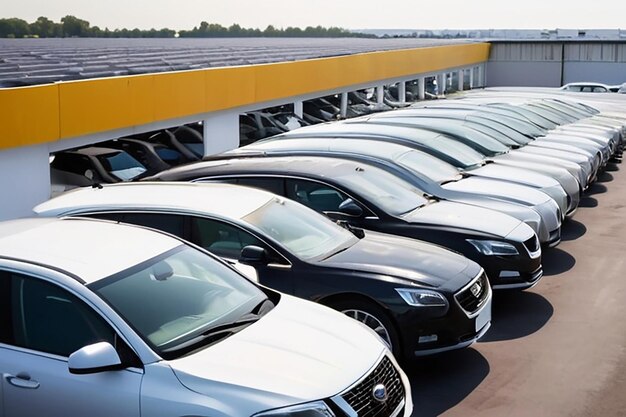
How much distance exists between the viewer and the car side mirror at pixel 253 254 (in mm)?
7363

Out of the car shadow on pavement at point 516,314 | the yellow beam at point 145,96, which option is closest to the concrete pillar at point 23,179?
the yellow beam at point 145,96

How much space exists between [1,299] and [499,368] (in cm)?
419

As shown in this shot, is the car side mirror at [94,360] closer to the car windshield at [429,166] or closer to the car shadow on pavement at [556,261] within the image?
the car windshield at [429,166]

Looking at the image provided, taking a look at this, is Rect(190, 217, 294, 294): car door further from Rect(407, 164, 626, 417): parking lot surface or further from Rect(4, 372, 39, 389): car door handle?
Rect(4, 372, 39, 389): car door handle

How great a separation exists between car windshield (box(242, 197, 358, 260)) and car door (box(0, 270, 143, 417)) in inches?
107

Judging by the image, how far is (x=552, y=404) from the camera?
22.6 feet

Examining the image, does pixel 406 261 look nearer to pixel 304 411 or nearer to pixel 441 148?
pixel 304 411

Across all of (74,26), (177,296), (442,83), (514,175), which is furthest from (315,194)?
(74,26)

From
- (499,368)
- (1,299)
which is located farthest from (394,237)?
(1,299)

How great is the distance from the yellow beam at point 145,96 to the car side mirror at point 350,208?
15.6 ft

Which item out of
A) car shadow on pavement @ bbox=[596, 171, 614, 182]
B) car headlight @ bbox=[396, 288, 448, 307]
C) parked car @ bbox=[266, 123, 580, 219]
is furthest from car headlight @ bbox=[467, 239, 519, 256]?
car shadow on pavement @ bbox=[596, 171, 614, 182]

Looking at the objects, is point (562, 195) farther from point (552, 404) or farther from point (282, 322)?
point (282, 322)

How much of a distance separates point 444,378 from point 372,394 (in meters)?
2.54

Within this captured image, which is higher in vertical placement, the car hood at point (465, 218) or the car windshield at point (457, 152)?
the car windshield at point (457, 152)
